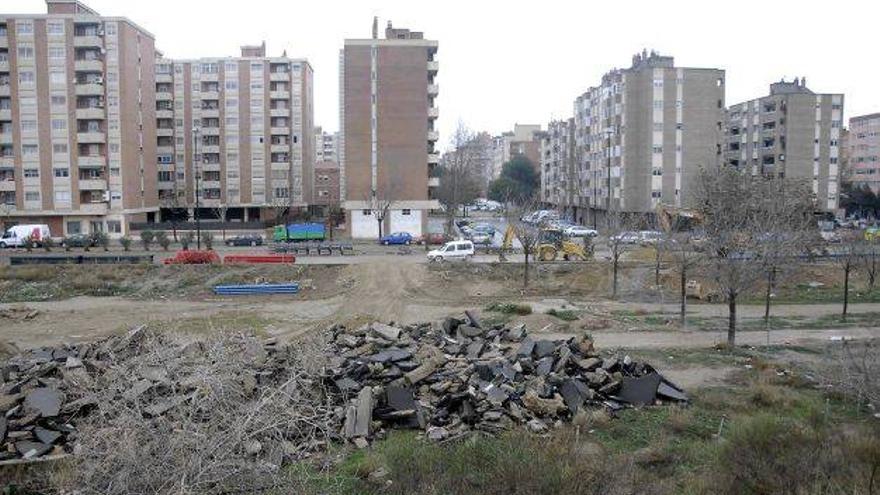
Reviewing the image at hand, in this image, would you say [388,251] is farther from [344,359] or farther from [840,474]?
[840,474]

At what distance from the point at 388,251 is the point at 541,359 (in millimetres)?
33582

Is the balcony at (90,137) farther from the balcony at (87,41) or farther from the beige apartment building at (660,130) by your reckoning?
the beige apartment building at (660,130)

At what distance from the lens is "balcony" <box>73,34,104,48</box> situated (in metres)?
59.9

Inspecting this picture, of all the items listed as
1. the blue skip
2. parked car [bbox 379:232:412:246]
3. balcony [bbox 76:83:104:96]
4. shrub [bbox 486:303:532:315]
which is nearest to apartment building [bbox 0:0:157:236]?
balcony [bbox 76:83:104:96]

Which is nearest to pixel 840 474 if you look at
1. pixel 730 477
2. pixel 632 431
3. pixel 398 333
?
pixel 730 477

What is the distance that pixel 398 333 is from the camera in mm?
18547

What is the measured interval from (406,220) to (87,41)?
30.2 metres

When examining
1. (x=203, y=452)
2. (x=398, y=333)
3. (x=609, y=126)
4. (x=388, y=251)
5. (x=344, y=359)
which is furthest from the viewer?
(x=609, y=126)

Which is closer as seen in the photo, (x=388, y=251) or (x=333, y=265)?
(x=333, y=265)

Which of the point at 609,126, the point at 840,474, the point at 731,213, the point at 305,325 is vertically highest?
the point at 609,126

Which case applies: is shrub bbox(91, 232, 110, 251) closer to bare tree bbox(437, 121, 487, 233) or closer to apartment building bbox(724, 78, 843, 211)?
bare tree bbox(437, 121, 487, 233)

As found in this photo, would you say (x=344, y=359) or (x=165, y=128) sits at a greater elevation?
(x=165, y=128)

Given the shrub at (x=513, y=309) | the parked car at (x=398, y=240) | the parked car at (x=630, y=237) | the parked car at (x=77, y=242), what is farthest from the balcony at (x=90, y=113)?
the shrub at (x=513, y=309)

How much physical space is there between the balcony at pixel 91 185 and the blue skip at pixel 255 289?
31.2m
